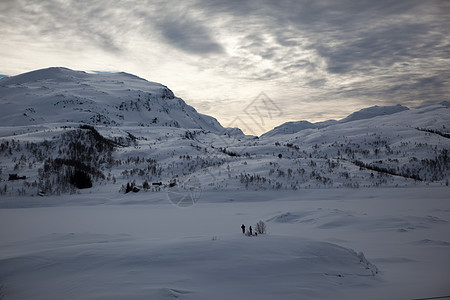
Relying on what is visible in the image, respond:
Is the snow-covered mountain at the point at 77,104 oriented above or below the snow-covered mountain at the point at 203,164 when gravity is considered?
above

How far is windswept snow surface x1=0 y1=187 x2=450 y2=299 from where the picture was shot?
364cm

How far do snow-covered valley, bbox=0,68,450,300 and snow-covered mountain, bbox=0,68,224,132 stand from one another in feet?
97.5

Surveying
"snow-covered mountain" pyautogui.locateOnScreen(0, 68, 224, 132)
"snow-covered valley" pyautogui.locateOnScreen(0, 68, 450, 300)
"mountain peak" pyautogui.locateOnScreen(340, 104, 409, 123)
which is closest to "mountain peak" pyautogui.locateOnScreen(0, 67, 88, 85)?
"snow-covered mountain" pyautogui.locateOnScreen(0, 68, 224, 132)

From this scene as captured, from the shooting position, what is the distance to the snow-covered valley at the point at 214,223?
3.84 metres

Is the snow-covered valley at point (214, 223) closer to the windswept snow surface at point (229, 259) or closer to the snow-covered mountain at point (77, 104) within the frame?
the windswept snow surface at point (229, 259)

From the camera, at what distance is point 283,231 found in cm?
731

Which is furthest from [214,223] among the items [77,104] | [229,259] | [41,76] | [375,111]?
[375,111]

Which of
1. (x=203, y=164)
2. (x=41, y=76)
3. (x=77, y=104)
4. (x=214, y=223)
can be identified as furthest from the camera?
(x=41, y=76)

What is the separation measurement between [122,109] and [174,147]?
4623 centimetres

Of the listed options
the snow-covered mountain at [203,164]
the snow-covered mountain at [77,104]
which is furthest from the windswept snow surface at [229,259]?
the snow-covered mountain at [77,104]

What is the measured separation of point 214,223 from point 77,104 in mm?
58434

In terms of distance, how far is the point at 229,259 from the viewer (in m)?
4.44

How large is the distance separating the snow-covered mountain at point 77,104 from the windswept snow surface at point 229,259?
144 feet

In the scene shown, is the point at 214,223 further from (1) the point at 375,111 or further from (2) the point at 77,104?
(1) the point at 375,111
